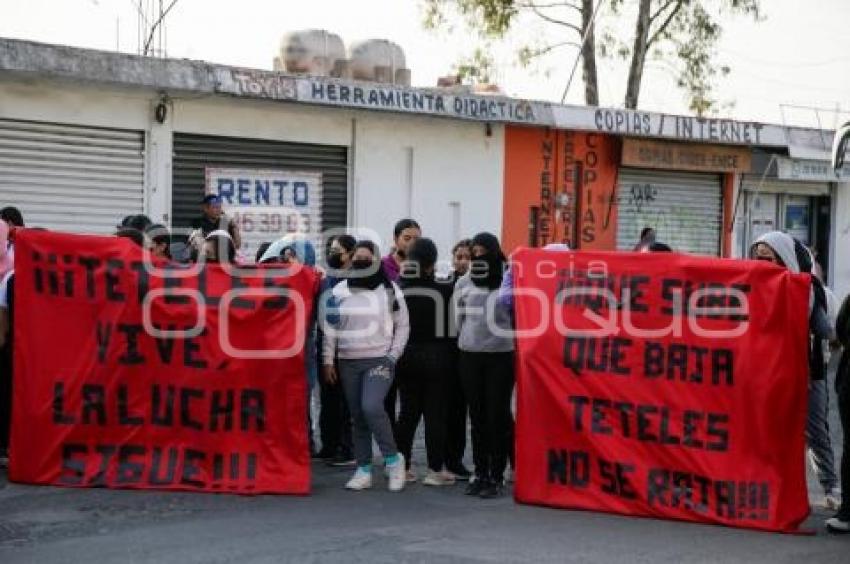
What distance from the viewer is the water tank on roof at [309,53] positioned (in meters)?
18.5

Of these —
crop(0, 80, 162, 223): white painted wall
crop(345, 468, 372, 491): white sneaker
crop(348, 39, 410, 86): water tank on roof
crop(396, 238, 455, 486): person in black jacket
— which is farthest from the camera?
crop(348, 39, 410, 86): water tank on roof

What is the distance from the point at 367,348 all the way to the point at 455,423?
1.04 meters

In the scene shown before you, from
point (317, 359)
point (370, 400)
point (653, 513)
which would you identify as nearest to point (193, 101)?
point (317, 359)

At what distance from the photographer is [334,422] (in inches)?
423

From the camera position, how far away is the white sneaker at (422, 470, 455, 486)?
992cm

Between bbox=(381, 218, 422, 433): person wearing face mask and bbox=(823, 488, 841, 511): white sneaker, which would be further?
bbox=(381, 218, 422, 433): person wearing face mask

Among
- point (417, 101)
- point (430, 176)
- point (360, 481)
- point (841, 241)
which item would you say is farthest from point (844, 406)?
point (841, 241)

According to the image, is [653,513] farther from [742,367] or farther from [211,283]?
[211,283]

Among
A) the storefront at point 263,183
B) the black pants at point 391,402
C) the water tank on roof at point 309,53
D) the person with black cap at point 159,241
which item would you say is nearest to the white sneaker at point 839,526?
the black pants at point 391,402

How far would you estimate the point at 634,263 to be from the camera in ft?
30.1

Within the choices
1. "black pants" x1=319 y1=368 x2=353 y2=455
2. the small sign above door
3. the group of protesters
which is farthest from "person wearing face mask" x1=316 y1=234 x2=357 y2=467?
the small sign above door

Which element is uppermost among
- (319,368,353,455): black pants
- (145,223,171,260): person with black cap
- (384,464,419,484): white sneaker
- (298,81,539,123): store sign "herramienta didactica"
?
(298,81,539,123): store sign "herramienta didactica"

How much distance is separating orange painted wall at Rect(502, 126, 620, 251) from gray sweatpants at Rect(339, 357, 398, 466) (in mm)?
10575

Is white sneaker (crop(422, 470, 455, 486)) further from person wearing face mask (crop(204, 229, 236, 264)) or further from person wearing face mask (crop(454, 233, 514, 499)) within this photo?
Answer: person wearing face mask (crop(204, 229, 236, 264))
